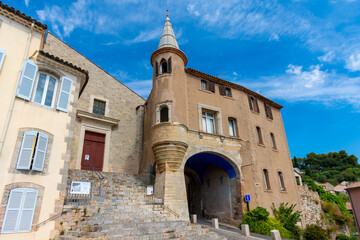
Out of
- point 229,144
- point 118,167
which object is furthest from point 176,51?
point 118,167

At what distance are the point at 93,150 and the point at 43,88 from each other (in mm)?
8764

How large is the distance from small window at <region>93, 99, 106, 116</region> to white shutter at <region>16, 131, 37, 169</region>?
34.6 ft

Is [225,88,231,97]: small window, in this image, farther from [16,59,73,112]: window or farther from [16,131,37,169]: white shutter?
[16,131,37,169]: white shutter

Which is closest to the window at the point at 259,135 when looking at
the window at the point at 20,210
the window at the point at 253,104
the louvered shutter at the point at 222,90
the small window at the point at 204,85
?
the window at the point at 253,104

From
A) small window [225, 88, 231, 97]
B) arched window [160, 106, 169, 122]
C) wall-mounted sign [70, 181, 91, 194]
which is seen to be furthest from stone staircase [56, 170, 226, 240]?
small window [225, 88, 231, 97]

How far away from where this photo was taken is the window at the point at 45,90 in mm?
8410

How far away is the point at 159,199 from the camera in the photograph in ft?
37.6

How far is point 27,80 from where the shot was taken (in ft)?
26.8

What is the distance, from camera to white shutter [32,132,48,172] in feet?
24.2

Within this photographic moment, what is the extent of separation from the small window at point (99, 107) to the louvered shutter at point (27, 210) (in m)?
11.4

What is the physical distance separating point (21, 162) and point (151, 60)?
1128 cm

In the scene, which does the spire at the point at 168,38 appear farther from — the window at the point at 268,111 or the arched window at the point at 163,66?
the window at the point at 268,111

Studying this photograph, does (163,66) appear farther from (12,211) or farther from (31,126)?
(12,211)

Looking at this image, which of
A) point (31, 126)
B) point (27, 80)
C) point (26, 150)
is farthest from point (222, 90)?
point (26, 150)
